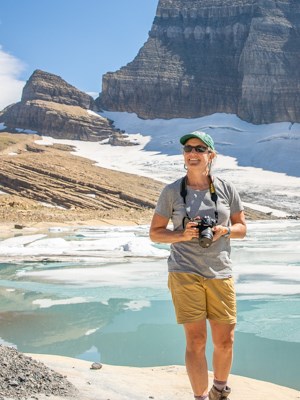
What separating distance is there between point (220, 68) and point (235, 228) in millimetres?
144873

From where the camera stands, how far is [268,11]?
472ft

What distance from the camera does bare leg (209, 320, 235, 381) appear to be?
482cm

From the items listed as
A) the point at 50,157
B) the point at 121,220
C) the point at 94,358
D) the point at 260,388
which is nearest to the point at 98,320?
the point at 94,358

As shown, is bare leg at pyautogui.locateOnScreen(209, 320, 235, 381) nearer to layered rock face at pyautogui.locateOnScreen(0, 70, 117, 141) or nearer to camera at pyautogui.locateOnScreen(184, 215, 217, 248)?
camera at pyautogui.locateOnScreen(184, 215, 217, 248)

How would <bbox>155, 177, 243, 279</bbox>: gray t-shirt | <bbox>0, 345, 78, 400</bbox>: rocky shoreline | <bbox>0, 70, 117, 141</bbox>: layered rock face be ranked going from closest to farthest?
<bbox>155, 177, 243, 279</bbox>: gray t-shirt → <bbox>0, 345, 78, 400</bbox>: rocky shoreline → <bbox>0, 70, 117, 141</bbox>: layered rock face

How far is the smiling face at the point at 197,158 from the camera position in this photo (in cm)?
500

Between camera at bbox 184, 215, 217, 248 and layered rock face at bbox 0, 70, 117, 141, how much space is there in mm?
116770

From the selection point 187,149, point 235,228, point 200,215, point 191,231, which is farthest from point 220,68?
point 191,231

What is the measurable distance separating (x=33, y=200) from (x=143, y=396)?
52.2 metres

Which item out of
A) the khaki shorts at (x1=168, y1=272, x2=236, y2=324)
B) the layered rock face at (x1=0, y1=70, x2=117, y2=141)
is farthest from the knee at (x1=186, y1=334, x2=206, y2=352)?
the layered rock face at (x1=0, y1=70, x2=117, y2=141)

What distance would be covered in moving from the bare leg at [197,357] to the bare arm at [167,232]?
0.70 metres

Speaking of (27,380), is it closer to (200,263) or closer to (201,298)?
(201,298)

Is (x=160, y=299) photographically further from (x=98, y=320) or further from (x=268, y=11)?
(x=268, y=11)

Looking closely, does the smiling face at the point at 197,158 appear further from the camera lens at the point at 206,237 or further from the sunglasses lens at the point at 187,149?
the camera lens at the point at 206,237
